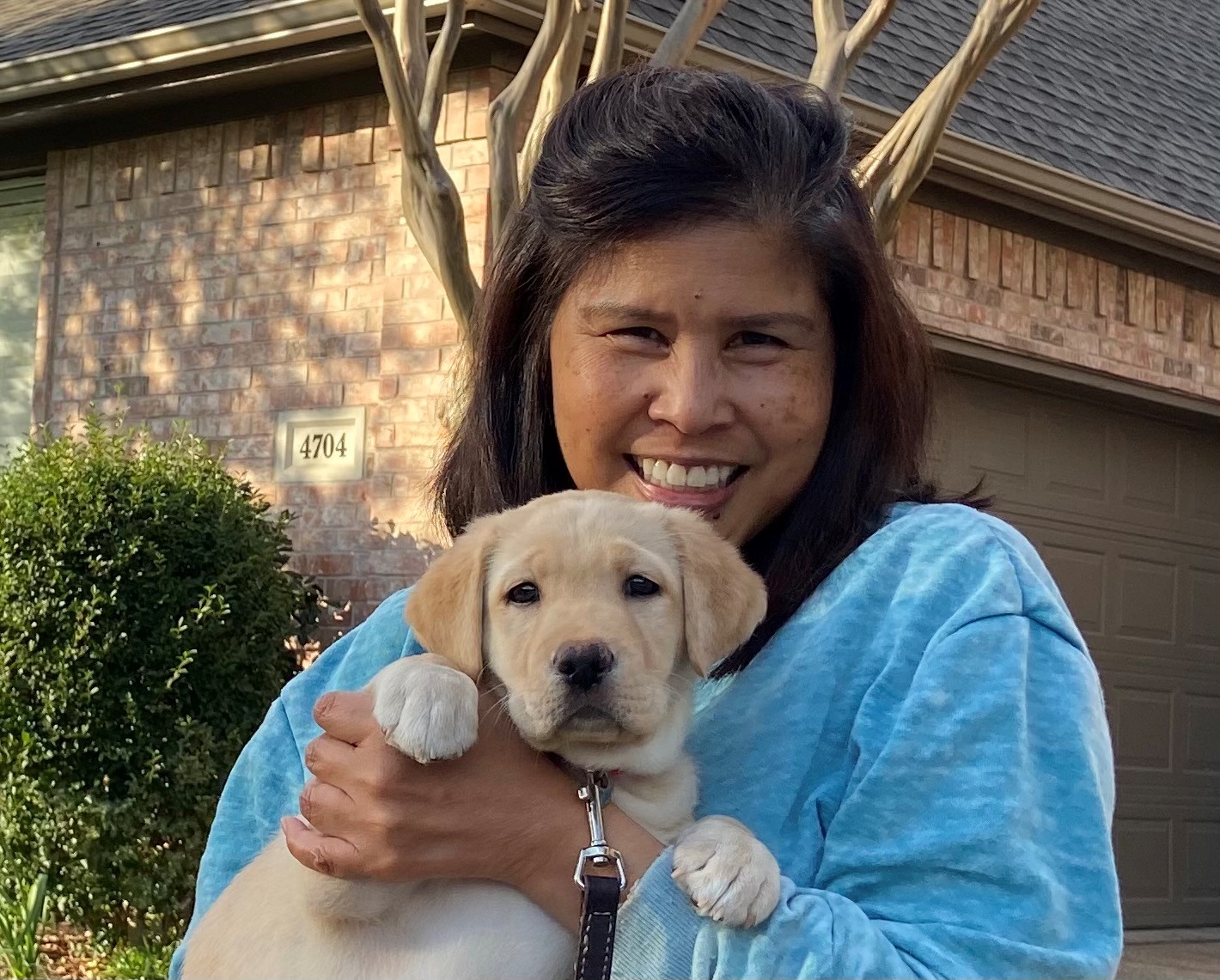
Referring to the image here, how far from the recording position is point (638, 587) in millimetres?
2535

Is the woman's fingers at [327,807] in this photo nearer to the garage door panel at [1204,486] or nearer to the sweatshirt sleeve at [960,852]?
the sweatshirt sleeve at [960,852]

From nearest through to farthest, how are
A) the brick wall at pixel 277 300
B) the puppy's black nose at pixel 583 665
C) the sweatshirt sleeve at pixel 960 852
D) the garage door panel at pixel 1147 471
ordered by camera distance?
1. the sweatshirt sleeve at pixel 960 852
2. the puppy's black nose at pixel 583 665
3. the brick wall at pixel 277 300
4. the garage door panel at pixel 1147 471

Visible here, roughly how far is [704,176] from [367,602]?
5.79 m

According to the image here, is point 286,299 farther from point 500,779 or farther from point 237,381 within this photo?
point 500,779

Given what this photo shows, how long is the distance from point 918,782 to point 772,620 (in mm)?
530

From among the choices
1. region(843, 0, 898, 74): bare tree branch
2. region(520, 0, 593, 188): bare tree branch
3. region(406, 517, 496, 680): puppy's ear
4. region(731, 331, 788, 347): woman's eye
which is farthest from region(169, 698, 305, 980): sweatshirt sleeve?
region(843, 0, 898, 74): bare tree branch

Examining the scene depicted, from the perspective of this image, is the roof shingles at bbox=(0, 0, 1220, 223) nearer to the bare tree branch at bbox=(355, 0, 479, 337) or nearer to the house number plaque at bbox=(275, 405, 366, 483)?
the bare tree branch at bbox=(355, 0, 479, 337)

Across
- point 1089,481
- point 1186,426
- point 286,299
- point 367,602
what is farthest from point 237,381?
point 1186,426

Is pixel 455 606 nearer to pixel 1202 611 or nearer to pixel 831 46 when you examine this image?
pixel 831 46

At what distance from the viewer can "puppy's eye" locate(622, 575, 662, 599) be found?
2527 millimetres

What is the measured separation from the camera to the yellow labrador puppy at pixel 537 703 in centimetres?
219

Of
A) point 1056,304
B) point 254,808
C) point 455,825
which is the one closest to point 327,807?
point 455,825

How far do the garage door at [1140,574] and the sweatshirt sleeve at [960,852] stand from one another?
24.8ft

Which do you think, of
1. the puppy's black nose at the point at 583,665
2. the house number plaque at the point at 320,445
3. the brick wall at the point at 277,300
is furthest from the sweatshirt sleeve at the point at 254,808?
the house number plaque at the point at 320,445
